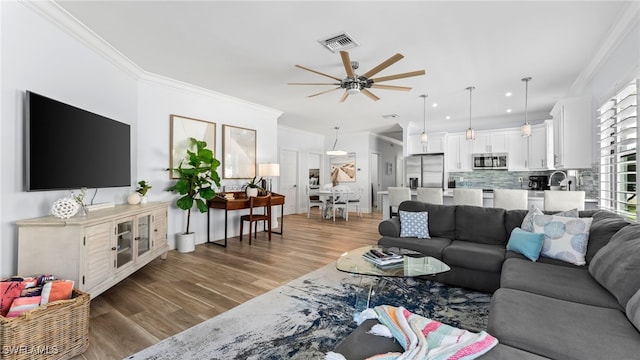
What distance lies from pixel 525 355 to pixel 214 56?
3.89 metres

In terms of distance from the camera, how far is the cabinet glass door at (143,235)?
322 cm

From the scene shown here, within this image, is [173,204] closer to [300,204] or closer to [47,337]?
[47,337]

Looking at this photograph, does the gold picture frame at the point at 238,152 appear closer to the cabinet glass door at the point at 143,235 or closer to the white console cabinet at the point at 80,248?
the cabinet glass door at the point at 143,235

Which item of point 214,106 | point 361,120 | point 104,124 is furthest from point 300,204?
point 104,124

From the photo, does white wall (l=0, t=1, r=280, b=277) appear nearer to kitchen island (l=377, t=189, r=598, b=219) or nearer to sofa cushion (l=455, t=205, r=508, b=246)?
kitchen island (l=377, t=189, r=598, b=219)

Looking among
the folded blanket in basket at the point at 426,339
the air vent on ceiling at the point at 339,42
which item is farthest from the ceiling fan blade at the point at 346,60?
the folded blanket in basket at the point at 426,339

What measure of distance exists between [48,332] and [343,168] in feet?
26.4

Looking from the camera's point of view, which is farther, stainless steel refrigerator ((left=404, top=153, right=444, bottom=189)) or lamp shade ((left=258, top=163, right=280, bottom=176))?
stainless steel refrigerator ((left=404, top=153, right=444, bottom=189))

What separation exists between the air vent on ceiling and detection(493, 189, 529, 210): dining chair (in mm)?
3085

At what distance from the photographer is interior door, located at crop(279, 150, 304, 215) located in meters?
8.22

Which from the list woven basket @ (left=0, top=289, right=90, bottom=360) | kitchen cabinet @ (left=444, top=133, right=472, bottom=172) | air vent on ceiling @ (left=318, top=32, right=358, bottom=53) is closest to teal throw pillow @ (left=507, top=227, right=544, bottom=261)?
air vent on ceiling @ (left=318, top=32, right=358, bottom=53)

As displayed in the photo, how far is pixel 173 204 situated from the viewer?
447 cm

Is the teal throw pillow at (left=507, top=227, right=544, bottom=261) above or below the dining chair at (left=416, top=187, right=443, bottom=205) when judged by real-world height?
below

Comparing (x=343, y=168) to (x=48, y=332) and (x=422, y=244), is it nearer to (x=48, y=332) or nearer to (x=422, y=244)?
(x=422, y=244)
